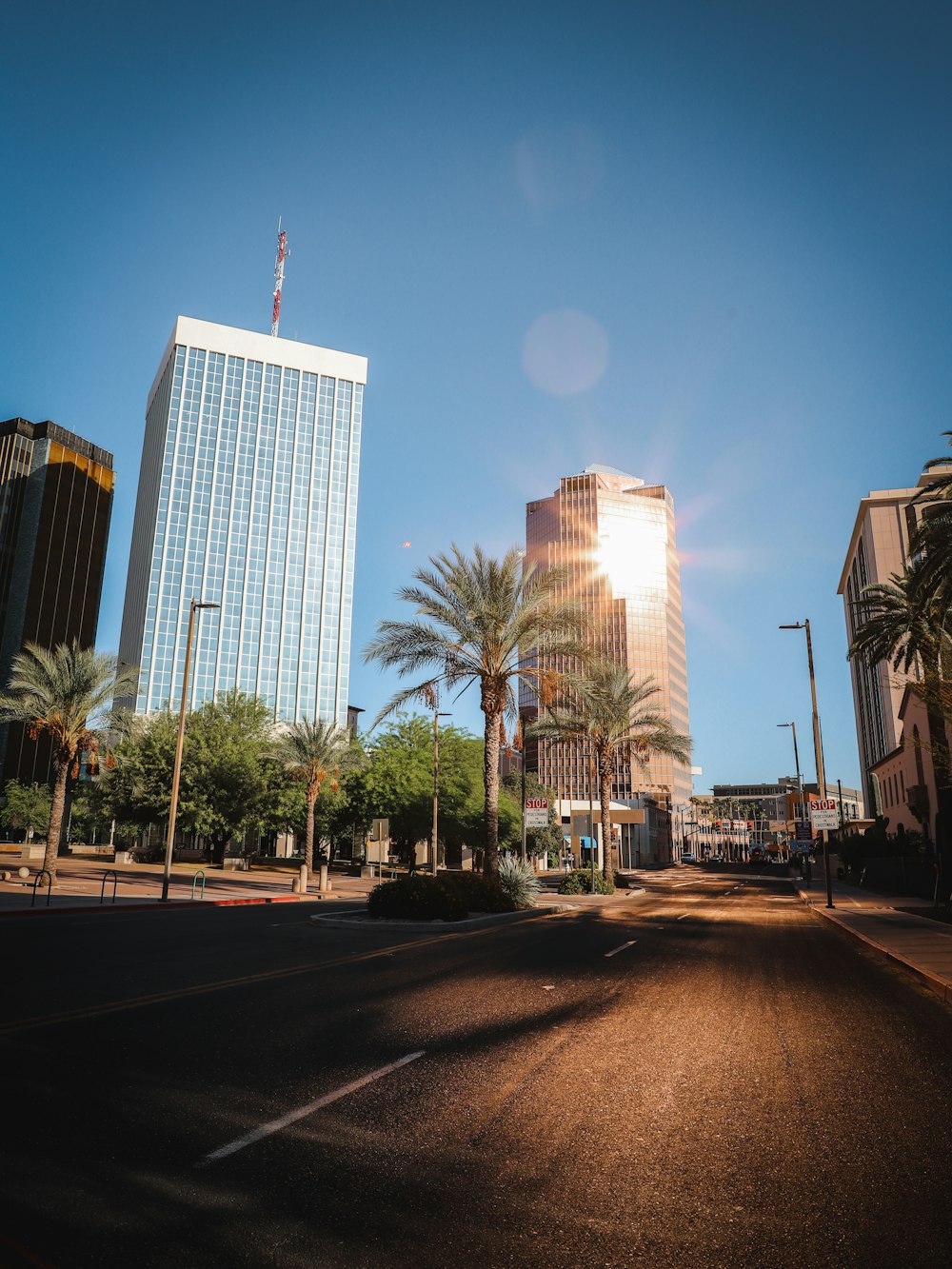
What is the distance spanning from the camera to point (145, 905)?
24.3 meters

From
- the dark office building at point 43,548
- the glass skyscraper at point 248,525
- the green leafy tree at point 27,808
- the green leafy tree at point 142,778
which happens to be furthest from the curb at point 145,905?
the dark office building at point 43,548

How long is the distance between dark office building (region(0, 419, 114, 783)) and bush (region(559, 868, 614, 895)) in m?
102

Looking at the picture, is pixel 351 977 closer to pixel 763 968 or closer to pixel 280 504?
pixel 763 968

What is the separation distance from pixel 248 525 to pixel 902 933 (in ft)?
402

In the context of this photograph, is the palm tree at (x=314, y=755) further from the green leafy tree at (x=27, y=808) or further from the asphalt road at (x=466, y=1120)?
the green leafy tree at (x=27, y=808)

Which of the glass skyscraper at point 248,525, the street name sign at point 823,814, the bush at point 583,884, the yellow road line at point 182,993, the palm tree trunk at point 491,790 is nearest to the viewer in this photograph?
the yellow road line at point 182,993

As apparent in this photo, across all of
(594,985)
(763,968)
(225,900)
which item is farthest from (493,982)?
(225,900)

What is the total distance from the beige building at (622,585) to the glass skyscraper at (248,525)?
46.2m

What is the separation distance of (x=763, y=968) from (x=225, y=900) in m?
20.9

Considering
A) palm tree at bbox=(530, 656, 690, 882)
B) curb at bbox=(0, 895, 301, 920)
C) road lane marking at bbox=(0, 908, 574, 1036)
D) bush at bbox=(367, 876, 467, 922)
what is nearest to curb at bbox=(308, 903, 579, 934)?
bush at bbox=(367, 876, 467, 922)

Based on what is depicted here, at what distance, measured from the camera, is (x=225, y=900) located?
93.5 feet

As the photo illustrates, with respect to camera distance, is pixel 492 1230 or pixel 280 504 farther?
pixel 280 504

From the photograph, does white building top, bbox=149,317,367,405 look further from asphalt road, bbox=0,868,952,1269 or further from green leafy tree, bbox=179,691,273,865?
asphalt road, bbox=0,868,952,1269

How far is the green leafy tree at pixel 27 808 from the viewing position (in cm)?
8394
